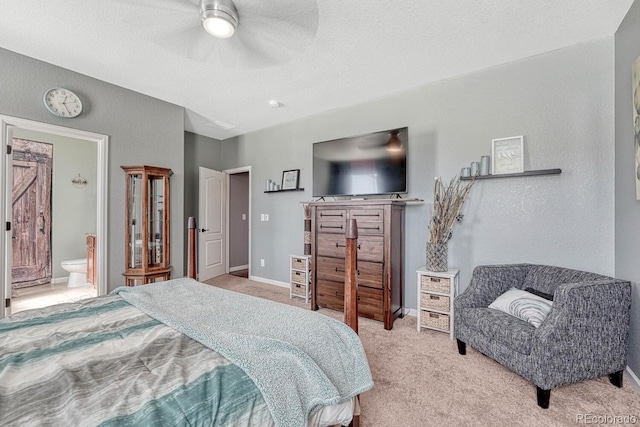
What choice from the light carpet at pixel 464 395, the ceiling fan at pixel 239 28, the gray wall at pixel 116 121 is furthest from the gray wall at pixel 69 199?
the light carpet at pixel 464 395

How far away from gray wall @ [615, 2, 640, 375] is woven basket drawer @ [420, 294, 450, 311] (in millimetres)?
1203

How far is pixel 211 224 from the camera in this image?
16.6 ft

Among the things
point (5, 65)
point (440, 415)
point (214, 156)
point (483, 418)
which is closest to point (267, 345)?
point (440, 415)

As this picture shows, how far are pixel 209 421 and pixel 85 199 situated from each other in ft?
17.8

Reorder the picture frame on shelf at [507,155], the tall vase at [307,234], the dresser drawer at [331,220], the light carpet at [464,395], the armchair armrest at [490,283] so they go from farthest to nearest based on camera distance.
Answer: the tall vase at [307,234] < the dresser drawer at [331,220] < the picture frame on shelf at [507,155] < the armchair armrest at [490,283] < the light carpet at [464,395]

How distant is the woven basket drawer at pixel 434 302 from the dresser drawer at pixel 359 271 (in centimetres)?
44

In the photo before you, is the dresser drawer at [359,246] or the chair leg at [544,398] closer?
the chair leg at [544,398]

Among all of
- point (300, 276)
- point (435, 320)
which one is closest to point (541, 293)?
point (435, 320)

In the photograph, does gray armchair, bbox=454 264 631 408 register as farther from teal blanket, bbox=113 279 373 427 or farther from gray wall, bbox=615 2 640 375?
teal blanket, bbox=113 279 373 427

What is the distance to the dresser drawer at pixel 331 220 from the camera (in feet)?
10.5

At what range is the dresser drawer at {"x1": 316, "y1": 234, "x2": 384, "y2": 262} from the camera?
2949mm

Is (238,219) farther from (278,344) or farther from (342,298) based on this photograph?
(278,344)

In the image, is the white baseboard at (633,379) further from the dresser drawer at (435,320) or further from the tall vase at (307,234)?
the tall vase at (307,234)

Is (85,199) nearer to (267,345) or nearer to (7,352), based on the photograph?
(7,352)
